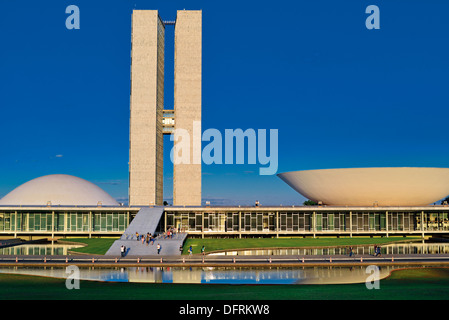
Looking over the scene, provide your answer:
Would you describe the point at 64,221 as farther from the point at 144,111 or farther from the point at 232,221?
the point at 144,111

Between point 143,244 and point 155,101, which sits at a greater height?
point 155,101

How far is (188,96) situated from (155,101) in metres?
5.72

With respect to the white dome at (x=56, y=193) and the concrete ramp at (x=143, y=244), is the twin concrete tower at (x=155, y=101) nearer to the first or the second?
the white dome at (x=56, y=193)

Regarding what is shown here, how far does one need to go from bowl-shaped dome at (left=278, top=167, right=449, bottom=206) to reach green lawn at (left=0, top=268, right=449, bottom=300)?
31.0m

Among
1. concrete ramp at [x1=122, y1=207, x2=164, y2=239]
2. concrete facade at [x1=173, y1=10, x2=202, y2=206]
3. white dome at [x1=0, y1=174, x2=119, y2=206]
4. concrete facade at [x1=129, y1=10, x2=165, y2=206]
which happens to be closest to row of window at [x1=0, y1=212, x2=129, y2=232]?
concrete ramp at [x1=122, y1=207, x2=164, y2=239]

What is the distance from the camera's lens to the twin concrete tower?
74.8 m

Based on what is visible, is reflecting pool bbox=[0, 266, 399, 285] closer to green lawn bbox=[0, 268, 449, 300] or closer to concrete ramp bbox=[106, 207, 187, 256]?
green lawn bbox=[0, 268, 449, 300]

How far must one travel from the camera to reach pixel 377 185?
55.6m

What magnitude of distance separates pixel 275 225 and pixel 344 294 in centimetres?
3622

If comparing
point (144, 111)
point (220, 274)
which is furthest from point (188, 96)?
point (220, 274)

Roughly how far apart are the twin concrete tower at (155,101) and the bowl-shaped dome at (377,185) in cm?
2336
